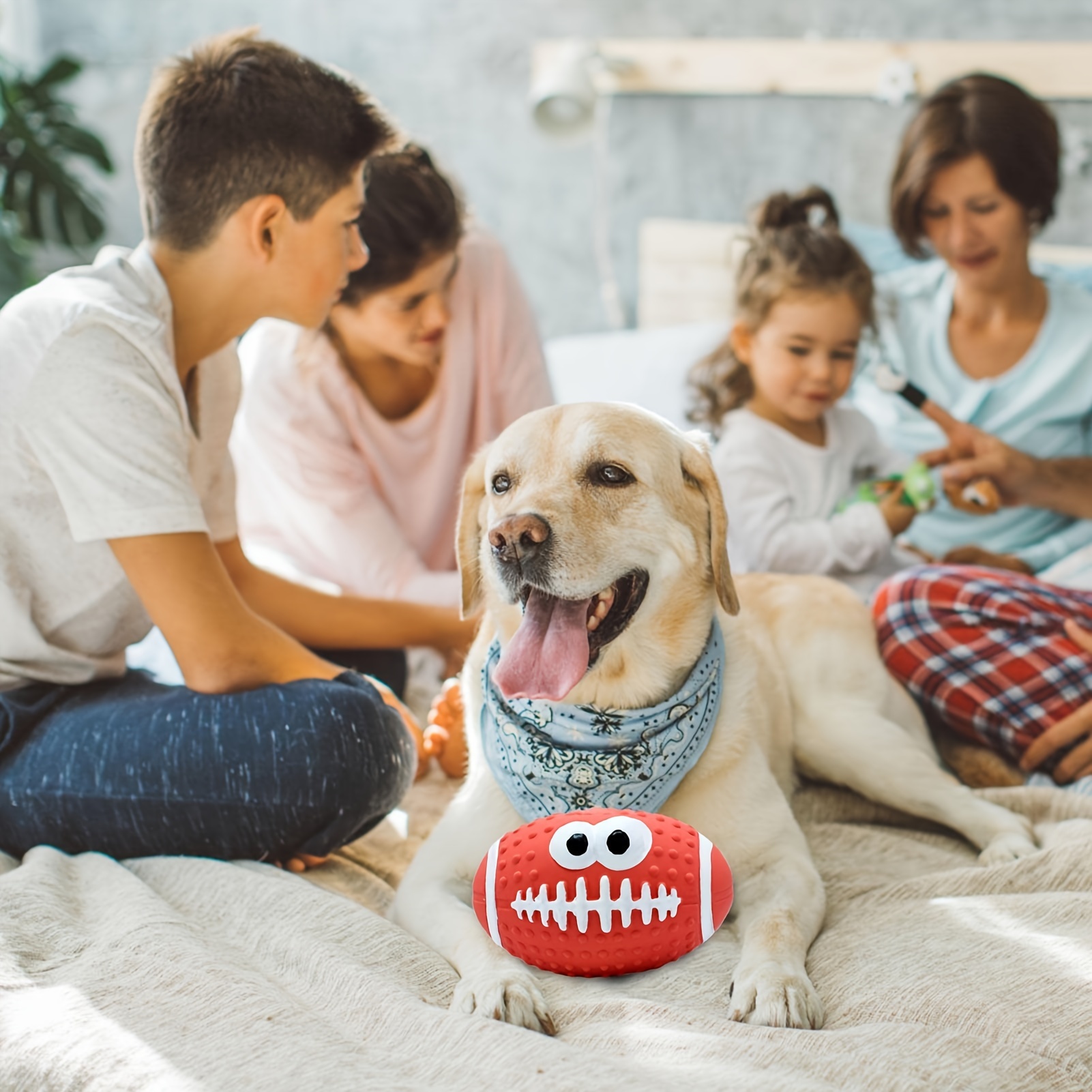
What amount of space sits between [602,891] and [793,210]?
2.35 m

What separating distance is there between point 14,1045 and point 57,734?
0.65 m

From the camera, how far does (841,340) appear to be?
2.65 metres

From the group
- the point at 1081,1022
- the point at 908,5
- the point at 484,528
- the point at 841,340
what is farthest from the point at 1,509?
the point at 908,5

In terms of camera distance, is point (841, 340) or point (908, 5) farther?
point (908, 5)

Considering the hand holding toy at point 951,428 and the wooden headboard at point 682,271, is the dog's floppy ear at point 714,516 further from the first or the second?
the wooden headboard at point 682,271

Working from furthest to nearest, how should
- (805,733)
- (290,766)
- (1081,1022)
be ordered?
(805,733), (290,766), (1081,1022)

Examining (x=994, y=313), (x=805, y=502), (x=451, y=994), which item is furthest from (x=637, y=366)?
(x=451, y=994)

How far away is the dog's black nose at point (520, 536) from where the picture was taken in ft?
4.66

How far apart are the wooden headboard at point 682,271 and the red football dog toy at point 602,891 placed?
10.0 feet

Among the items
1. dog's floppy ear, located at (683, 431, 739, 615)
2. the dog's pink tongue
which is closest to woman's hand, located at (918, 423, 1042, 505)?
dog's floppy ear, located at (683, 431, 739, 615)

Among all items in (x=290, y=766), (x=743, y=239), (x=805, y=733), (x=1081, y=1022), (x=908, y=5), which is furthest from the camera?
(x=908, y=5)

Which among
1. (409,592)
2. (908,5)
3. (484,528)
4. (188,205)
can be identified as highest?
(908,5)

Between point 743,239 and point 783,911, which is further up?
point 743,239

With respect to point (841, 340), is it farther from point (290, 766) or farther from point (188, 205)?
point (290, 766)
